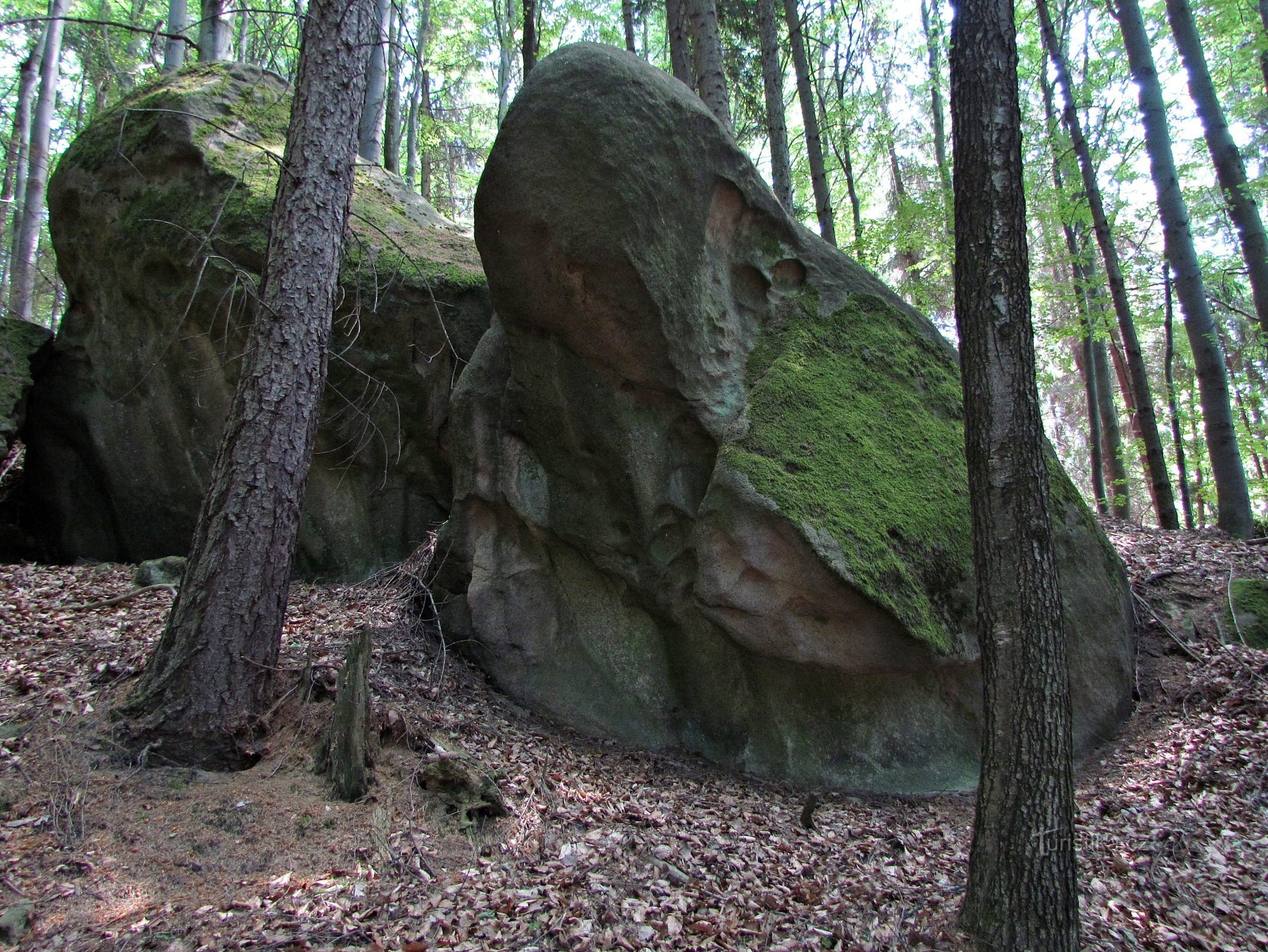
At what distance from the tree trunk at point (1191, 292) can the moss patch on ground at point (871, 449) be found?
4272 millimetres

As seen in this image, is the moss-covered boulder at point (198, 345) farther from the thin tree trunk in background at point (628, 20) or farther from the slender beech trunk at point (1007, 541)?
the thin tree trunk in background at point (628, 20)

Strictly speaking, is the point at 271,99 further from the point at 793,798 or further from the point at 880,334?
the point at 793,798

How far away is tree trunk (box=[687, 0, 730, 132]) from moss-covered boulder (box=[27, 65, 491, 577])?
3651 mm

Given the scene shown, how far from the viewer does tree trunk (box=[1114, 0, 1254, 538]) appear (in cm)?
859

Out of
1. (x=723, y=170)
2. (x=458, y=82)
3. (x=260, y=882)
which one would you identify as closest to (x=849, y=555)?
(x=723, y=170)

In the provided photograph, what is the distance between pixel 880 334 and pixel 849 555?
7.67 feet

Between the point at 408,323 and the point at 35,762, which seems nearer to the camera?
the point at 35,762

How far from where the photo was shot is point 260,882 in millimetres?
3207

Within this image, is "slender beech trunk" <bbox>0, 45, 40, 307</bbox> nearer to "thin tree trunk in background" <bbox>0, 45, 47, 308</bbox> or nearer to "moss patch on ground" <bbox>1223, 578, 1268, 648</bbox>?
"thin tree trunk in background" <bbox>0, 45, 47, 308</bbox>

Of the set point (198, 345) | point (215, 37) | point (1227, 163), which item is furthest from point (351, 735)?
point (215, 37)

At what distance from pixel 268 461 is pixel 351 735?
1.59m

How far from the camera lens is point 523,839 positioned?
12.9 ft

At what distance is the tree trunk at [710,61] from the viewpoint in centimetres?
913

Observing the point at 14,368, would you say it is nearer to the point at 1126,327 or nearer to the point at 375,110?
the point at 375,110
